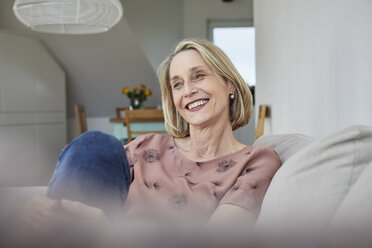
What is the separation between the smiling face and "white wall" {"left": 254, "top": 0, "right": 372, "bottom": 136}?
493mm

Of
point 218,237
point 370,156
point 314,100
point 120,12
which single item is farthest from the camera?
point 120,12

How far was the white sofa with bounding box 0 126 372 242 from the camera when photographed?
Answer: 620mm

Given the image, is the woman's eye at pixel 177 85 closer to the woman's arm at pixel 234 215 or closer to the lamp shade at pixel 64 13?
the woman's arm at pixel 234 215

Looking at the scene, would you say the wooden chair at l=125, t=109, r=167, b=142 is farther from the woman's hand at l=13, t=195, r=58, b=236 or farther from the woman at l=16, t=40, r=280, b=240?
the woman's hand at l=13, t=195, r=58, b=236

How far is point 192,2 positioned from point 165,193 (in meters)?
5.61

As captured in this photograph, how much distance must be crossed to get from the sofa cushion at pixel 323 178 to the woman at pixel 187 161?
23 centimetres

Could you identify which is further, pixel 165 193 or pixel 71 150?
pixel 165 193

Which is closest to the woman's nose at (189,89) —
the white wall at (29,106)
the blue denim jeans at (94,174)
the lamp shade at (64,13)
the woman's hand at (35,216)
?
the blue denim jeans at (94,174)

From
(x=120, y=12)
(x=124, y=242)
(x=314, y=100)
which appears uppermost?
(x=120, y=12)

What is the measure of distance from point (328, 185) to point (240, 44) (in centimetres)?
604

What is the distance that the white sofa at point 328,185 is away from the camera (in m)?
0.62

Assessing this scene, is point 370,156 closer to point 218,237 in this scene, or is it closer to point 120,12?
point 218,237

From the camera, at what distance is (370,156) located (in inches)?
27.0

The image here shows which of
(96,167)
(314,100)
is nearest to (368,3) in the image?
(314,100)
